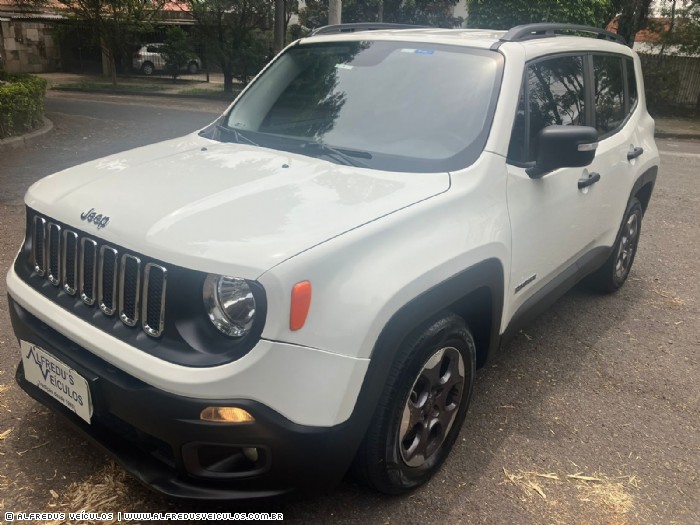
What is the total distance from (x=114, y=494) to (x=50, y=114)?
44.0 ft

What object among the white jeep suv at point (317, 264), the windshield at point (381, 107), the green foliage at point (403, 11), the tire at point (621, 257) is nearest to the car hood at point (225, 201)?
the white jeep suv at point (317, 264)

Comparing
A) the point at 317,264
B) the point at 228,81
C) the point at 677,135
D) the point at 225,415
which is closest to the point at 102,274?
the point at 225,415

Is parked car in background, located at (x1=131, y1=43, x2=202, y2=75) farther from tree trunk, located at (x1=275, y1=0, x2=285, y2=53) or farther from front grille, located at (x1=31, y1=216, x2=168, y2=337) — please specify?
front grille, located at (x1=31, y1=216, x2=168, y2=337)

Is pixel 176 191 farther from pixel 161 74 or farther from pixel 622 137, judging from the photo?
pixel 161 74

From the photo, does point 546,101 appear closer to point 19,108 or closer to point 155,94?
point 19,108

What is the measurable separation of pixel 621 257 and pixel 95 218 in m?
3.97

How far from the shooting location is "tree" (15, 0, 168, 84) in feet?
80.1

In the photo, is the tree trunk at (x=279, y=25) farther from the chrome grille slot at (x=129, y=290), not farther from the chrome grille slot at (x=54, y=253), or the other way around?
the chrome grille slot at (x=129, y=290)

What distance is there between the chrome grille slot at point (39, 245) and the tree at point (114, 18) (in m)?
24.0

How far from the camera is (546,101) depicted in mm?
3354

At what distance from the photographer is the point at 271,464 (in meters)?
2.12

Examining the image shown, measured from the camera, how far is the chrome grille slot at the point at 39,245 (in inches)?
103

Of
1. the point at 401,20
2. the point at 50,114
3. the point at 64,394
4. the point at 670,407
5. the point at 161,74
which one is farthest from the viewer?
the point at 161,74

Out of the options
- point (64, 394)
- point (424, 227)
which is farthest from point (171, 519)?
point (424, 227)
